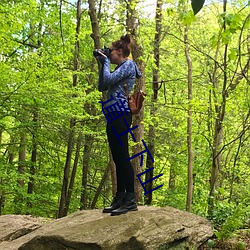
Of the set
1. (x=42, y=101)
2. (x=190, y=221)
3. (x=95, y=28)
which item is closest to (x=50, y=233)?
(x=190, y=221)

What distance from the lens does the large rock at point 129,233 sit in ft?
11.4

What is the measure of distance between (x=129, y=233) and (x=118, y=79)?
1619mm

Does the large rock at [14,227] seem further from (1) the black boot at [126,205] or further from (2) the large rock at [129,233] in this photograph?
(1) the black boot at [126,205]

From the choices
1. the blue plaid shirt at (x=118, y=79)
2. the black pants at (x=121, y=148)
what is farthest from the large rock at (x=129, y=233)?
the blue plaid shirt at (x=118, y=79)

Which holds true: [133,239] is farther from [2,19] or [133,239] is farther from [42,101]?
[2,19]

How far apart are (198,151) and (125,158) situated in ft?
29.9

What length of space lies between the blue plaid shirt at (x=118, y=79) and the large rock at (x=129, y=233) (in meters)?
1.26

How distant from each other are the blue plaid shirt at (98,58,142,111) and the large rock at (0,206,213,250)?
1264 millimetres

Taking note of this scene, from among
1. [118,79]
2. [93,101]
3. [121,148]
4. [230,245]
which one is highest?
[93,101]

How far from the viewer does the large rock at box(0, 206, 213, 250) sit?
347 cm

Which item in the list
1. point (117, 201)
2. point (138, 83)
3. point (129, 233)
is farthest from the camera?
point (138, 83)

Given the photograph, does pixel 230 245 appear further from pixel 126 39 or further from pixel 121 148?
pixel 126 39

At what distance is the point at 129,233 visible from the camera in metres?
3.58

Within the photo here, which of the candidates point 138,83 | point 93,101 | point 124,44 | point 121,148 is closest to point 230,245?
point 121,148
